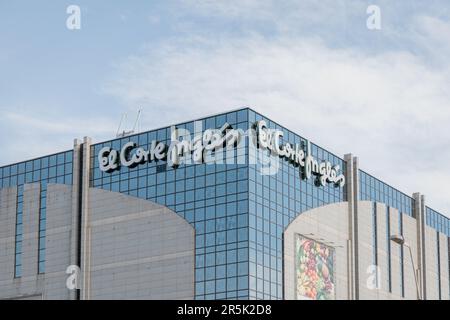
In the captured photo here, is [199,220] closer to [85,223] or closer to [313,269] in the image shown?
[313,269]

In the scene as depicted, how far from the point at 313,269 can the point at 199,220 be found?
34.9 feet

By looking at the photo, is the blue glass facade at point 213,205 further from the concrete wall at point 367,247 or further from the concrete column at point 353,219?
the concrete column at point 353,219

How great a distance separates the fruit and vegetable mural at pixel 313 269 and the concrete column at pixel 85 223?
16.6 m

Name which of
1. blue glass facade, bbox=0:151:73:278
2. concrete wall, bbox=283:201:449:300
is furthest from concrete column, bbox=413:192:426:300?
blue glass facade, bbox=0:151:73:278

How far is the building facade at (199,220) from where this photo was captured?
78250mm

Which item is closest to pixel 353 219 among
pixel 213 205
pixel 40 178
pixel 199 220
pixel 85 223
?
pixel 213 205

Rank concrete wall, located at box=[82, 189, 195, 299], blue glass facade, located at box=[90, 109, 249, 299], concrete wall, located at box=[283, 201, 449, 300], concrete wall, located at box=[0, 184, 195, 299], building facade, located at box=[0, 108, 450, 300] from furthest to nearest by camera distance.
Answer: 1. concrete wall, located at box=[283, 201, 449, 300]
2. concrete wall, located at box=[0, 184, 195, 299]
3. concrete wall, located at box=[82, 189, 195, 299]
4. building facade, located at box=[0, 108, 450, 300]
5. blue glass facade, located at box=[90, 109, 249, 299]

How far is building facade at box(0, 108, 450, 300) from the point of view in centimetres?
7825

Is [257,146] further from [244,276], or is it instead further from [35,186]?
[35,186]

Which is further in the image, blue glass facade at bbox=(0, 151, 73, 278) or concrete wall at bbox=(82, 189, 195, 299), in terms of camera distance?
blue glass facade at bbox=(0, 151, 73, 278)

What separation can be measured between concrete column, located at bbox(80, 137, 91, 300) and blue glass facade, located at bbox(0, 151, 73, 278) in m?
1.62

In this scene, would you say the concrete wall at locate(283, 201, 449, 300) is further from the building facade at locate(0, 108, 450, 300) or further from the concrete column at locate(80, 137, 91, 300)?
the concrete column at locate(80, 137, 91, 300)
